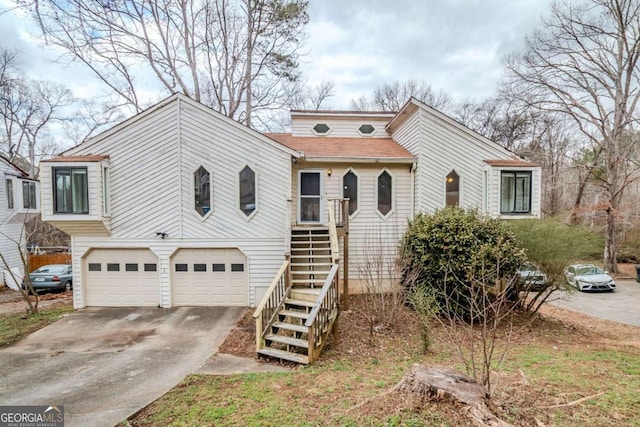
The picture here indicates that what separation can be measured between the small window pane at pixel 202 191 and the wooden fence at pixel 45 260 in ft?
43.9

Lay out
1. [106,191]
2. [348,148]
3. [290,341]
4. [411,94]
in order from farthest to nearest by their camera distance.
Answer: [411,94]
[348,148]
[106,191]
[290,341]

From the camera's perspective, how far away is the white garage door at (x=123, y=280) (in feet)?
31.7

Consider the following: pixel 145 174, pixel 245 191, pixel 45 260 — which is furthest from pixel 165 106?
pixel 45 260

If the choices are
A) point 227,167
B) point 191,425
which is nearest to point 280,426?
point 191,425

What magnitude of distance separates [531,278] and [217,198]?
9595 millimetres

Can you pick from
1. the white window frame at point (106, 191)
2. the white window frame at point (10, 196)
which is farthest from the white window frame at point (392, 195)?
the white window frame at point (10, 196)

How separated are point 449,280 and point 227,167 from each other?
287 inches

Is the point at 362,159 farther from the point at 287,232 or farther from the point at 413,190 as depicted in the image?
the point at 287,232

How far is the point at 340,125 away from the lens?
1354 cm

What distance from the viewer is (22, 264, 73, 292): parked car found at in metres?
13.5

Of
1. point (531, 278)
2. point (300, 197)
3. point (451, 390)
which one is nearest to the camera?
point (451, 390)

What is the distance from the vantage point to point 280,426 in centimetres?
330

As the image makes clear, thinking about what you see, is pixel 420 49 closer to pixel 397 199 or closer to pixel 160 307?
pixel 397 199

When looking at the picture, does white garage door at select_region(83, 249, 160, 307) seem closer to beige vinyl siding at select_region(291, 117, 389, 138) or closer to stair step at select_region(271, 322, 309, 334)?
stair step at select_region(271, 322, 309, 334)
